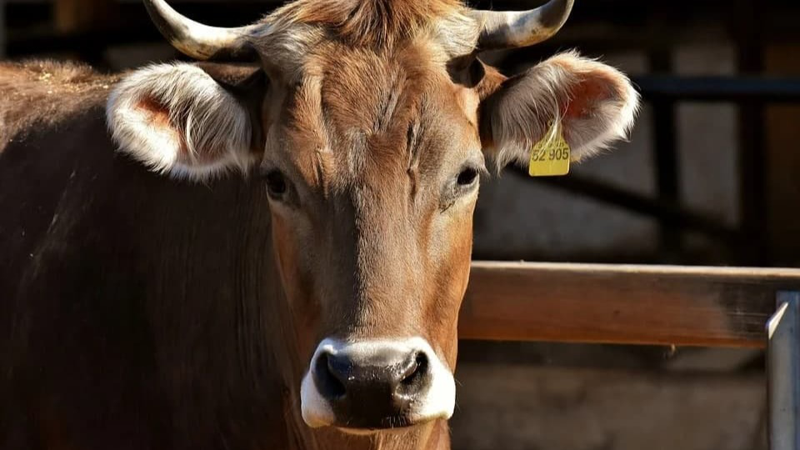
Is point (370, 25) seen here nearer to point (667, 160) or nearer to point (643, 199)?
point (643, 199)

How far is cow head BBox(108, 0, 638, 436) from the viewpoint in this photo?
352 centimetres

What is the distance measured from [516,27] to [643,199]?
19.2 ft

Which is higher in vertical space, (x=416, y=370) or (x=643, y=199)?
(x=416, y=370)

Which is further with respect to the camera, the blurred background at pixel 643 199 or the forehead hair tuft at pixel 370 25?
the blurred background at pixel 643 199

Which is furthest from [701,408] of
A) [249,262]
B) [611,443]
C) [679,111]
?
[249,262]

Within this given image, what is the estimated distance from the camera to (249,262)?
14.5 feet

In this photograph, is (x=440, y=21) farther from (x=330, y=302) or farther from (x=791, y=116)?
(x=791, y=116)

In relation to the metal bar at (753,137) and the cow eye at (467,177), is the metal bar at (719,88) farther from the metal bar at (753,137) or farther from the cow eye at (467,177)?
the metal bar at (753,137)

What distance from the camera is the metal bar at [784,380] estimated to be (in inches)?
169

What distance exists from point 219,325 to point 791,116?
756cm

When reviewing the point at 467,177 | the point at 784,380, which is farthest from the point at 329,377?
the point at 784,380

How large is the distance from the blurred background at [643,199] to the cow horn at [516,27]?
2.08m

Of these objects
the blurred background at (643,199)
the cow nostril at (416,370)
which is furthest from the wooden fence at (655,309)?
the blurred background at (643,199)

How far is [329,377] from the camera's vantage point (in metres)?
3.47
